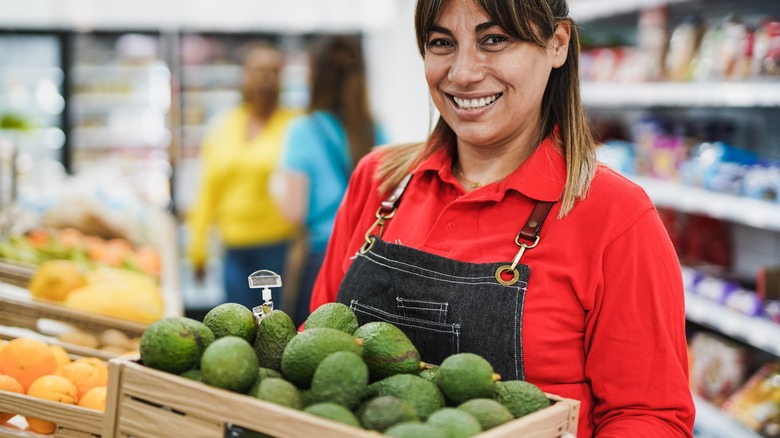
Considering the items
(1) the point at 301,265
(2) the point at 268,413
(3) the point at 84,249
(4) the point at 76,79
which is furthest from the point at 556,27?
(4) the point at 76,79

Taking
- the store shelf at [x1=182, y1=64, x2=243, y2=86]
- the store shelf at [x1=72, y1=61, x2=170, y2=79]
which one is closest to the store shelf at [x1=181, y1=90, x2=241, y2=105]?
the store shelf at [x1=182, y1=64, x2=243, y2=86]

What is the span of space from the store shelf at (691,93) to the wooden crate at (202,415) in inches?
72.5

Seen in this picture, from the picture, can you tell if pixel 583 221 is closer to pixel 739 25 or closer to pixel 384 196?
pixel 384 196

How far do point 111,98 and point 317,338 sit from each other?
689 cm

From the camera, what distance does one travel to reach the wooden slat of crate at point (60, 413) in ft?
5.03

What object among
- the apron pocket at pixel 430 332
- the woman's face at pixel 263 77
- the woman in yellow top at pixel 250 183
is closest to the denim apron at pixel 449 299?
the apron pocket at pixel 430 332

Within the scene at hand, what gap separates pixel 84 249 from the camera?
11.0 feet

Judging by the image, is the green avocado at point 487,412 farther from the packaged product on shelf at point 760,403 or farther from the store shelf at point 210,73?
the store shelf at point 210,73

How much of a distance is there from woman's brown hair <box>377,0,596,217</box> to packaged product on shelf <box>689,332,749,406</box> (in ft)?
7.04

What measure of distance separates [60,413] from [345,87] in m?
3.09

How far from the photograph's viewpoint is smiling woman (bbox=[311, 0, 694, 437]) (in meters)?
1.54

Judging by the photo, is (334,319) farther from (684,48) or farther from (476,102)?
(684,48)

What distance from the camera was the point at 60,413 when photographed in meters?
1.56

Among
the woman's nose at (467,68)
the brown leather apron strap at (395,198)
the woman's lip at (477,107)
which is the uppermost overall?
the woman's nose at (467,68)
